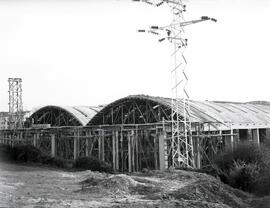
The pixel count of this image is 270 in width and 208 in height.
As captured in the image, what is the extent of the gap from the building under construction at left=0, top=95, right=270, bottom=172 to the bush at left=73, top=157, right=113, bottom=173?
188 cm

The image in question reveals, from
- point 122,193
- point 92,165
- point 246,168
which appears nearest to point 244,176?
point 246,168

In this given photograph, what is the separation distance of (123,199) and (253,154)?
39.1 ft

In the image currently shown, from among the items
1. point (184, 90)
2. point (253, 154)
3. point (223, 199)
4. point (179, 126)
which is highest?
point (184, 90)

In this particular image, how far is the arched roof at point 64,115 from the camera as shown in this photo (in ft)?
142

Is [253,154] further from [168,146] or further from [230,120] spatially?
[230,120]

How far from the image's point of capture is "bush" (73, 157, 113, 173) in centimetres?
2954

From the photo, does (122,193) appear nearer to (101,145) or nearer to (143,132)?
(143,132)

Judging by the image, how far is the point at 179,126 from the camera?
28703mm

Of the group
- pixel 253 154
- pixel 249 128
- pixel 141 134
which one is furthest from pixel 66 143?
pixel 253 154

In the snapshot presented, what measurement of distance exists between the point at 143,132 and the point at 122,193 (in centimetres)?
1376

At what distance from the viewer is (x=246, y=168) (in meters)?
22.6

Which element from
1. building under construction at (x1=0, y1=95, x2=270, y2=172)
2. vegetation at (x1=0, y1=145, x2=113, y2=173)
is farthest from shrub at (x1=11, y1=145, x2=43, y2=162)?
building under construction at (x1=0, y1=95, x2=270, y2=172)

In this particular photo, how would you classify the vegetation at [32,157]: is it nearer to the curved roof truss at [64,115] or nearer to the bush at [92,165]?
the bush at [92,165]

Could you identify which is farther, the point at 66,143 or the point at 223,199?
the point at 66,143
